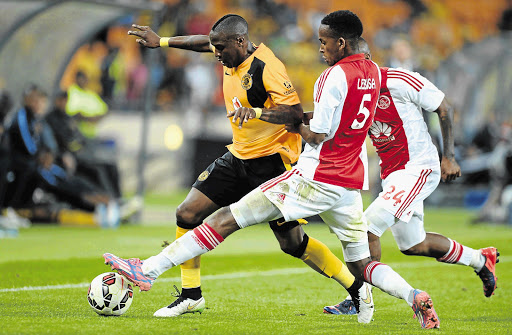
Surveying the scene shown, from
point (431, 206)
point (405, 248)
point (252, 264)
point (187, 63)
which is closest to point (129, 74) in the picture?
point (187, 63)

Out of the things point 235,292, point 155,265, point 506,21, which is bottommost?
point 235,292

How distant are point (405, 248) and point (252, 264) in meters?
3.10

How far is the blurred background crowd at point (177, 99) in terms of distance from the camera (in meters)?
13.7

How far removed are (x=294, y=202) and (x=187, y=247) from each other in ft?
2.61

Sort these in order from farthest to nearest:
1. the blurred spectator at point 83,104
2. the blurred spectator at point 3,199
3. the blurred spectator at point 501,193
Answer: the blurred spectator at point 501,193
the blurred spectator at point 83,104
the blurred spectator at point 3,199

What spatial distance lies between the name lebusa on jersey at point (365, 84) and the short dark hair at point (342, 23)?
317mm

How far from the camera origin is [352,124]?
5758mm

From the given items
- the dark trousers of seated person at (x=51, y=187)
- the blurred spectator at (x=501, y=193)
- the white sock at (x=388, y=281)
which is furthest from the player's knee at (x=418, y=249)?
the blurred spectator at (x=501, y=193)

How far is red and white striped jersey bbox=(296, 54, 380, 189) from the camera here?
5602 mm

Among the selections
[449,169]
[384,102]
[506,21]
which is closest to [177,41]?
[384,102]

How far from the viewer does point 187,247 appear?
5.80 metres

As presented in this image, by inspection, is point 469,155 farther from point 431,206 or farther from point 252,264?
point 252,264

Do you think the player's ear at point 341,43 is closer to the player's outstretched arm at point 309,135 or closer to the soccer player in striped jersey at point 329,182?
the soccer player in striped jersey at point 329,182

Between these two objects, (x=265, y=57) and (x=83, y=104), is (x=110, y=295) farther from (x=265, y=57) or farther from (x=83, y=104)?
(x=83, y=104)
